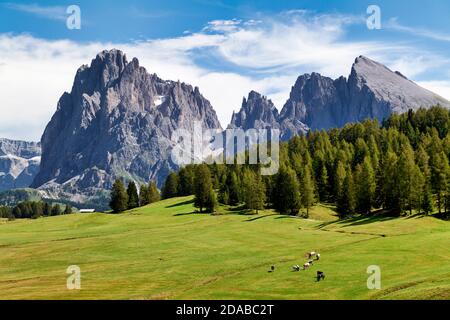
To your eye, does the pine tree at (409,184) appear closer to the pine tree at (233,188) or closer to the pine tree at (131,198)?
the pine tree at (233,188)

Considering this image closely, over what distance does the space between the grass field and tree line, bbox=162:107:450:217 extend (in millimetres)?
10950

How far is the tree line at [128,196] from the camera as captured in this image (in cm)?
16600

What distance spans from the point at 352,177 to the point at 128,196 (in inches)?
3446

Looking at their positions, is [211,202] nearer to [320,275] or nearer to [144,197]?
[144,197]

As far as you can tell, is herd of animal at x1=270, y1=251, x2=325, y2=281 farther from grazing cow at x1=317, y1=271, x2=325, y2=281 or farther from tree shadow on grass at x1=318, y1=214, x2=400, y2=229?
tree shadow on grass at x1=318, y1=214, x2=400, y2=229

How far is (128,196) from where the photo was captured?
171500mm

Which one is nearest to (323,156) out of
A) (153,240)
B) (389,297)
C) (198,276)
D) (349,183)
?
(349,183)

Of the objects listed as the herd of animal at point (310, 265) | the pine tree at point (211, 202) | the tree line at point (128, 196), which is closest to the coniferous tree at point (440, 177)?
the herd of animal at point (310, 265)

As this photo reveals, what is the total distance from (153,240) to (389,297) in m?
53.2

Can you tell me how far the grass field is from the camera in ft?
146

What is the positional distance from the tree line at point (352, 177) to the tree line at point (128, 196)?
9217 millimetres

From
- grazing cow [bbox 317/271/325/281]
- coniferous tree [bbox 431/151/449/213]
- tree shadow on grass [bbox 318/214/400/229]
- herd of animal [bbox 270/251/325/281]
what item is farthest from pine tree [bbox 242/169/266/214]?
grazing cow [bbox 317/271/325/281]

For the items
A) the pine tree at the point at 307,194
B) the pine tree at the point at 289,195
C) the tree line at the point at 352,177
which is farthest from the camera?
the pine tree at the point at 289,195
